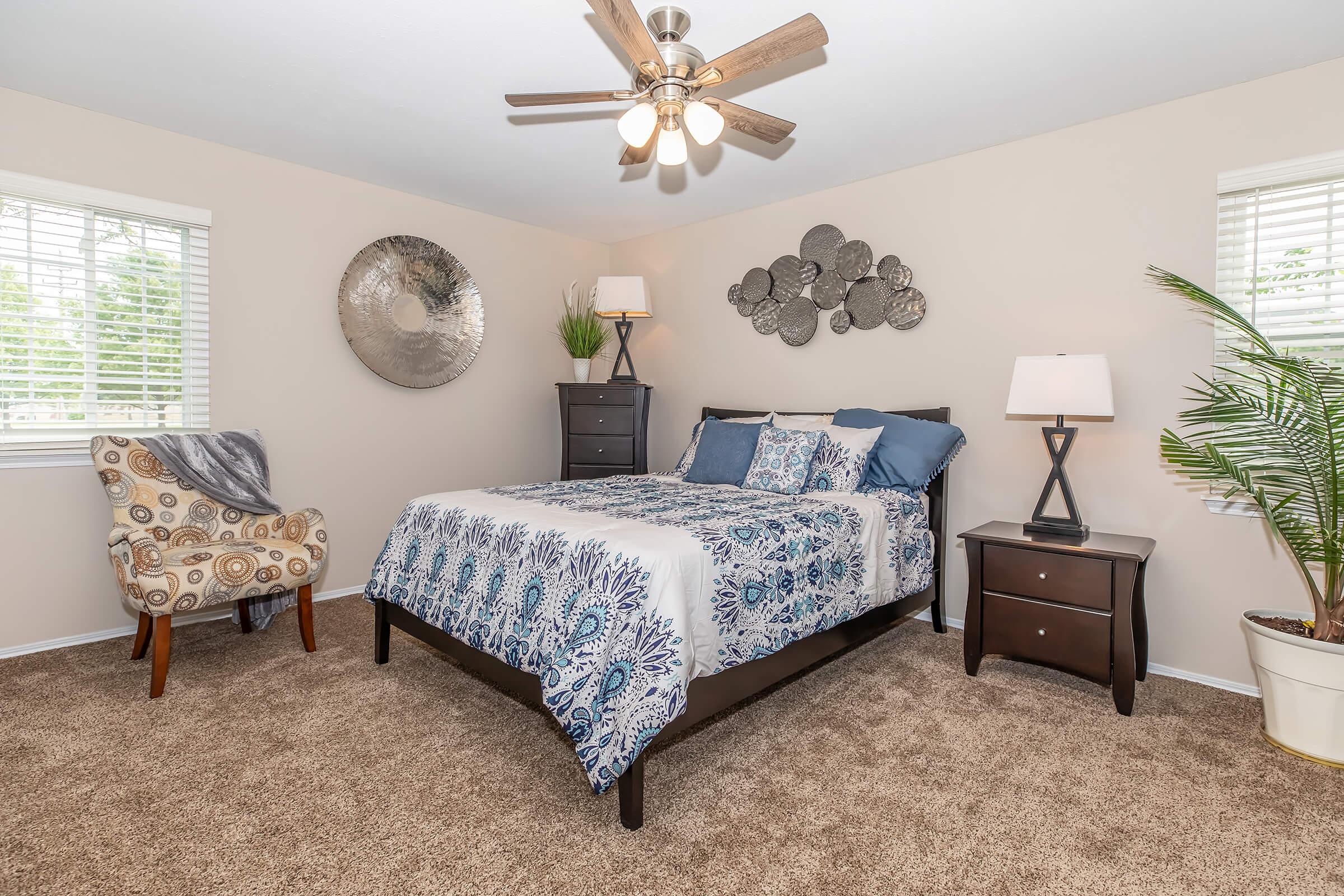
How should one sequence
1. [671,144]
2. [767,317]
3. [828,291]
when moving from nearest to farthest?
[671,144], [828,291], [767,317]

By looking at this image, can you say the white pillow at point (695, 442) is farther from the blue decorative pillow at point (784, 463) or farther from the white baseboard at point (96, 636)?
the white baseboard at point (96, 636)

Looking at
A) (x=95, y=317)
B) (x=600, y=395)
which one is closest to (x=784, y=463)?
A: (x=600, y=395)

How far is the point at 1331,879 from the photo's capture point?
1.56 m

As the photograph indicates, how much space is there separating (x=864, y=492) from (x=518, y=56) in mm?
2338

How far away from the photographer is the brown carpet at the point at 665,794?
157cm

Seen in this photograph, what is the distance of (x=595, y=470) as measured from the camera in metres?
4.51

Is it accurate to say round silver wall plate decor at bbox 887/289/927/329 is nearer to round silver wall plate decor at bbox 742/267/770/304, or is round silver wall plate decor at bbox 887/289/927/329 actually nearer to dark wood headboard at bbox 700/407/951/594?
dark wood headboard at bbox 700/407/951/594

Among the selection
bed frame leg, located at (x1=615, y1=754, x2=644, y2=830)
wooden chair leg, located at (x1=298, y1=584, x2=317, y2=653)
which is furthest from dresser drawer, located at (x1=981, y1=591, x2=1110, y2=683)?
wooden chair leg, located at (x1=298, y1=584, x2=317, y2=653)

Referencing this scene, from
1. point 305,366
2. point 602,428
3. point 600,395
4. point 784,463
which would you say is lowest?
point 784,463

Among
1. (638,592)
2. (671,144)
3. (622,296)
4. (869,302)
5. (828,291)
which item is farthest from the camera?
(622,296)

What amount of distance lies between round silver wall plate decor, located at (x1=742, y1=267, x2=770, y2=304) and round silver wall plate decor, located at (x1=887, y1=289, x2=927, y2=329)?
86 centimetres

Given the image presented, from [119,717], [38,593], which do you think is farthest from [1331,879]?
[38,593]

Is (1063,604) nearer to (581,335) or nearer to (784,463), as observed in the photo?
(784,463)

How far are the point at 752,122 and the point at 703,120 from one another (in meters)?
0.36
